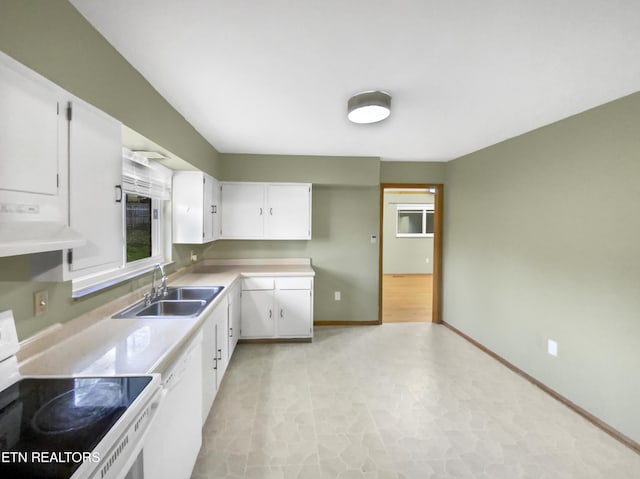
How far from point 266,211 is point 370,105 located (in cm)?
224

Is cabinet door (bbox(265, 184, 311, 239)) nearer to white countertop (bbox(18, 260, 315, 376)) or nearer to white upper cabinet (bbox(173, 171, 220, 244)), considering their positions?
white upper cabinet (bbox(173, 171, 220, 244))

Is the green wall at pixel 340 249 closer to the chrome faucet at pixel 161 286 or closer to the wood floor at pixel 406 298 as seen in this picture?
the wood floor at pixel 406 298

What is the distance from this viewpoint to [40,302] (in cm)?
134

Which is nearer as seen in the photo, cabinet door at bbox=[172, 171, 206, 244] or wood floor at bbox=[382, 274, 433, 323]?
cabinet door at bbox=[172, 171, 206, 244]

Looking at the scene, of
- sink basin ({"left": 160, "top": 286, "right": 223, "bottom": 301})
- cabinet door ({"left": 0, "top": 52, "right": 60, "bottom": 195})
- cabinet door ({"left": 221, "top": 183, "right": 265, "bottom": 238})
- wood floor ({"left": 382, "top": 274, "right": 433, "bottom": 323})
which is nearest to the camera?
cabinet door ({"left": 0, "top": 52, "right": 60, "bottom": 195})

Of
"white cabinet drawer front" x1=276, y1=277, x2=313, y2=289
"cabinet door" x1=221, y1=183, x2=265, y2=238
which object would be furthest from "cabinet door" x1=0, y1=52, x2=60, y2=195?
"cabinet door" x1=221, y1=183, x2=265, y2=238

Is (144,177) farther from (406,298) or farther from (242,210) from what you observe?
(406,298)

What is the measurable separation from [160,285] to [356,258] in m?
2.60

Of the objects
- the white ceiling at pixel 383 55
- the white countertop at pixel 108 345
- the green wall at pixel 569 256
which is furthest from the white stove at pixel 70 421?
the green wall at pixel 569 256

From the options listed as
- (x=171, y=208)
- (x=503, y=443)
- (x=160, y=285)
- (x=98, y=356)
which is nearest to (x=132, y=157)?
(x=171, y=208)

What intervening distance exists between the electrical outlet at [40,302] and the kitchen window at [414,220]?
25.0ft

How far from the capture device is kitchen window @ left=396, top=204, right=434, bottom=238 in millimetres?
8141

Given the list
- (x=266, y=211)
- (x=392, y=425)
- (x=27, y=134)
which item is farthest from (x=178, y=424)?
(x=266, y=211)

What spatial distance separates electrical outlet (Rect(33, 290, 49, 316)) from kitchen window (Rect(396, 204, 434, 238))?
762 cm
